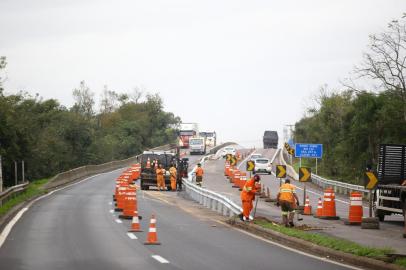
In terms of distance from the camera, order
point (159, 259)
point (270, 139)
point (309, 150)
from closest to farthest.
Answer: point (159, 259)
point (309, 150)
point (270, 139)

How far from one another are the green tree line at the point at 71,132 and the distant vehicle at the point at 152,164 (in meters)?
11.6

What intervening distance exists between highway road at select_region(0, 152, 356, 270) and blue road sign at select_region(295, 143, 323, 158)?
13583 mm

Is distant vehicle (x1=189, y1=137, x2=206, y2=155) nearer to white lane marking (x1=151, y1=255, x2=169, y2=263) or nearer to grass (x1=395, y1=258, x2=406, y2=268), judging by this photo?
white lane marking (x1=151, y1=255, x2=169, y2=263)

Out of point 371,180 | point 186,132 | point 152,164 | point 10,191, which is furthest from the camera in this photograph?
point 186,132

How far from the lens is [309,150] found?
43.6 meters

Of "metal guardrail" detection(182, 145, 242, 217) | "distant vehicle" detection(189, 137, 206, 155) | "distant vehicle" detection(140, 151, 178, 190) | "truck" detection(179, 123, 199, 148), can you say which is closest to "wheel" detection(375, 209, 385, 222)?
"metal guardrail" detection(182, 145, 242, 217)

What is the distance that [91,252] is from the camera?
56.9 ft

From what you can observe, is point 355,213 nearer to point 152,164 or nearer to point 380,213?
point 380,213

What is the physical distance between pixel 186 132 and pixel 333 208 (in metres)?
94.5

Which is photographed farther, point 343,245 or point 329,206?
point 329,206

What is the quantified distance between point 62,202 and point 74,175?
95.3 ft

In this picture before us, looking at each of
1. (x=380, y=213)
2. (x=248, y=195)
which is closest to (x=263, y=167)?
(x=380, y=213)

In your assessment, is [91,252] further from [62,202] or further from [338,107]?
[338,107]

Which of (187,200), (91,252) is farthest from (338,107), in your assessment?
(91,252)
